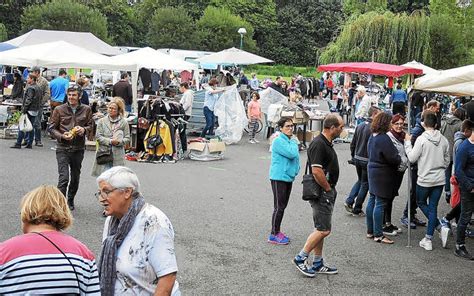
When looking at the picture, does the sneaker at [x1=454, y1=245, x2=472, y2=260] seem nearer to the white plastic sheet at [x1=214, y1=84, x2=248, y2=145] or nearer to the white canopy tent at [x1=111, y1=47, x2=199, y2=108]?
the white plastic sheet at [x1=214, y1=84, x2=248, y2=145]

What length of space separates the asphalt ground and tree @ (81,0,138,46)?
182 ft

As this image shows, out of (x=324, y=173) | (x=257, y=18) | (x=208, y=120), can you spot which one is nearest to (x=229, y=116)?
(x=208, y=120)

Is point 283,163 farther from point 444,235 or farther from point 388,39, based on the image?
point 388,39

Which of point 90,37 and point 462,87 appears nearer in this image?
point 462,87

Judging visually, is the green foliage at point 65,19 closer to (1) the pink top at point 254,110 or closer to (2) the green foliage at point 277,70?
(2) the green foliage at point 277,70

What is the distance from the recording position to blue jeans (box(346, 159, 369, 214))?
895 centimetres

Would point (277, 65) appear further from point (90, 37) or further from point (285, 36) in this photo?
point (90, 37)

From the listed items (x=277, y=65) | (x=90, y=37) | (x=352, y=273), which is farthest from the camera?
(x=277, y=65)

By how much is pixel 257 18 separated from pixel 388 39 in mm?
41673

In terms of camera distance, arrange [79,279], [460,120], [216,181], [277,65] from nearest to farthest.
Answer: [79,279], [460,120], [216,181], [277,65]

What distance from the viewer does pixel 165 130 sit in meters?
13.7

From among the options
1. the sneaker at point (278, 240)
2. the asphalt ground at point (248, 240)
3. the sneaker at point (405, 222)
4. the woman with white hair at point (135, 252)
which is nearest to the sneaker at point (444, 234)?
the asphalt ground at point (248, 240)

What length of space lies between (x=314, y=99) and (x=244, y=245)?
87.0 ft

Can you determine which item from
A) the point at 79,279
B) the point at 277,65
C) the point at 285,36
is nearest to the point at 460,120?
the point at 79,279
